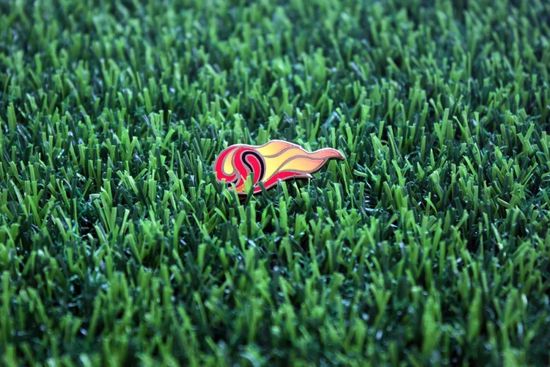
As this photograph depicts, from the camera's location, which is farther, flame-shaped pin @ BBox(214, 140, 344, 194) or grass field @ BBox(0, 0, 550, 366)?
flame-shaped pin @ BBox(214, 140, 344, 194)

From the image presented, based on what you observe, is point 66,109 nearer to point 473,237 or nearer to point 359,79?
point 359,79

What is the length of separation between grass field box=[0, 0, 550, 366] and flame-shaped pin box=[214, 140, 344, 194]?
0.12 ft

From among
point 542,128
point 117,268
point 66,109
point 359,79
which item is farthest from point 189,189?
point 542,128

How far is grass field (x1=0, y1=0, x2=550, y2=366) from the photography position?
188cm

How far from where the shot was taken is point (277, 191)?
2355 mm

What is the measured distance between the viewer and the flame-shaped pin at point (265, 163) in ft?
7.78

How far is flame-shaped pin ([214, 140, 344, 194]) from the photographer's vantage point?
2371 mm

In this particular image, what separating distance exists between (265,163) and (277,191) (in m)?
0.09

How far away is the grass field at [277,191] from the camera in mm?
1875

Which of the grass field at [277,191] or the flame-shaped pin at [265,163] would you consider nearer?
the grass field at [277,191]

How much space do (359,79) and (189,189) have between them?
37.1 inches

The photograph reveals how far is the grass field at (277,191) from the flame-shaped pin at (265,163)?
0.04 metres

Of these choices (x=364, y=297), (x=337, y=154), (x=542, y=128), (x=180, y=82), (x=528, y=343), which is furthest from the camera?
(x=180, y=82)

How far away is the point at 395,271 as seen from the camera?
2047mm
